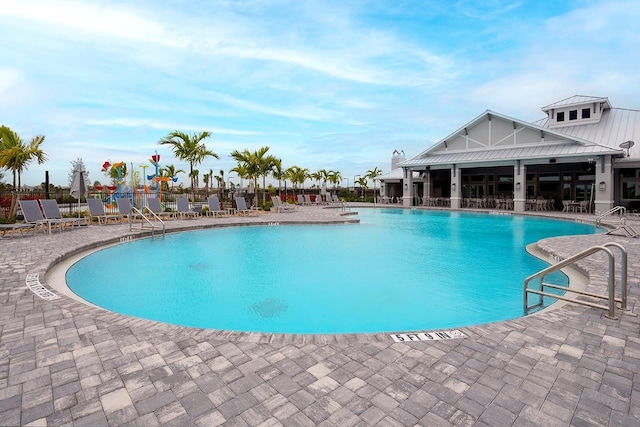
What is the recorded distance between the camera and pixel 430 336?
3.60m

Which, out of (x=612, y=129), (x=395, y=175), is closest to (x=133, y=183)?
(x=395, y=175)

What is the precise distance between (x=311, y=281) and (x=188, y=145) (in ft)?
55.2

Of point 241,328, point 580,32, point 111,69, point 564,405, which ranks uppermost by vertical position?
point 580,32

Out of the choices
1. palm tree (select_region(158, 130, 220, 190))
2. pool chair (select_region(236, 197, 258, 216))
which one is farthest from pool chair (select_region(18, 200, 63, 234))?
palm tree (select_region(158, 130, 220, 190))

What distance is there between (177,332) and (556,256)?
325 inches

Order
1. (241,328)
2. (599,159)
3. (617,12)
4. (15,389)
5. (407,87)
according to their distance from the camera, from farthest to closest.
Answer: (407,87)
(599,159)
(617,12)
(241,328)
(15,389)

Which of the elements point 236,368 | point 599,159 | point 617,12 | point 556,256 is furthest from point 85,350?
point 599,159

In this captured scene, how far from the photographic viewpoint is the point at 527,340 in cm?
345

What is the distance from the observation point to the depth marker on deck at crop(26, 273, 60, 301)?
16.0 ft

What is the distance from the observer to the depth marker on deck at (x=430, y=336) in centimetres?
352

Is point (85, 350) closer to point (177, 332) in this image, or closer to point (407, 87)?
point (177, 332)

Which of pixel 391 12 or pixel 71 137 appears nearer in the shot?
pixel 391 12

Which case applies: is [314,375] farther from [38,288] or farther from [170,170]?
[170,170]

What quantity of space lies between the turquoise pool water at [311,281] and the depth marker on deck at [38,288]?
67 centimetres
